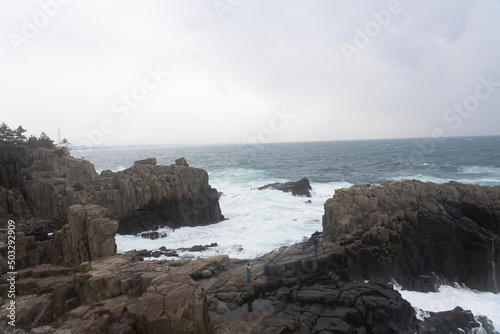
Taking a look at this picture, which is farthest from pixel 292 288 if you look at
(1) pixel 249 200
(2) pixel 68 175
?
(2) pixel 68 175

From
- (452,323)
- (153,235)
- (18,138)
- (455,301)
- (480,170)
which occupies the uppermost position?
(18,138)

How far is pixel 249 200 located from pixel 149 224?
13508mm

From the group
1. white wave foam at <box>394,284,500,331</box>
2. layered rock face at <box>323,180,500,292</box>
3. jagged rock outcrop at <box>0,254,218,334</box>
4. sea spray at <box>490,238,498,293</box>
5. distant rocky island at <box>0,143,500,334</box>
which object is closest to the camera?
jagged rock outcrop at <box>0,254,218,334</box>

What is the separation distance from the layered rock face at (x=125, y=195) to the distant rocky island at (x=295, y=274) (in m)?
2.50

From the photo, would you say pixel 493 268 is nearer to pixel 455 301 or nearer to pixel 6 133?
pixel 455 301

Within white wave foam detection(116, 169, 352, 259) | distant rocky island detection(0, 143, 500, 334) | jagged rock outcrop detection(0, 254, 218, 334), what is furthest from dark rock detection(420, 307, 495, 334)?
white wave foam detection(116, 169, 352, 259)

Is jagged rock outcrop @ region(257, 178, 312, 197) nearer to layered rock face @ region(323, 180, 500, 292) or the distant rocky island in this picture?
the distant rocky island

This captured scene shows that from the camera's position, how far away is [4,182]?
30906 millimetres

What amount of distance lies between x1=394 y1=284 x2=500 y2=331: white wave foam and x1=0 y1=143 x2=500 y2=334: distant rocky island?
496mm

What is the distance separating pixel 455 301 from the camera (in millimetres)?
13617

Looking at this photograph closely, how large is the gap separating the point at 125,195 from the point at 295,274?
20.3 m

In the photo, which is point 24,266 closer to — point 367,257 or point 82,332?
point 82,332

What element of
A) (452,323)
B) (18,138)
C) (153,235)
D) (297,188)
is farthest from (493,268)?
(18,138)

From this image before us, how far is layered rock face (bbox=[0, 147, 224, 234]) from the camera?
26297 millimetres
